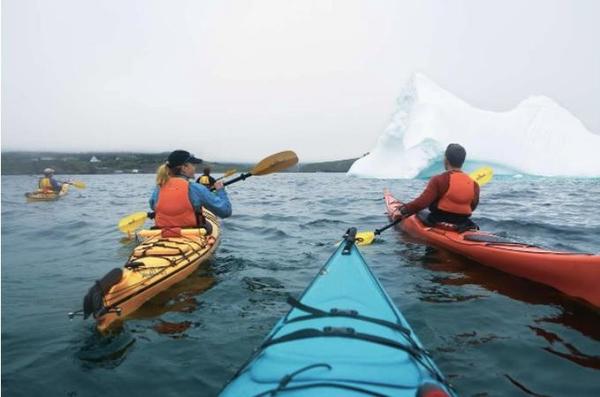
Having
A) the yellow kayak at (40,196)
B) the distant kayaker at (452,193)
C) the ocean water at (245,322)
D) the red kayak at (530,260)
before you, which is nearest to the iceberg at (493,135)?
the yellow kayak at (40,196)

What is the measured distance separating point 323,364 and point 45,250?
776 centimetres

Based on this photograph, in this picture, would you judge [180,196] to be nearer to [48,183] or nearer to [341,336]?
[341,336]

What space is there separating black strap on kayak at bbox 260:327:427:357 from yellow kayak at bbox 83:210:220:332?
73.0 inches

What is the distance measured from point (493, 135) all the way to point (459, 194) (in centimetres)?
2786

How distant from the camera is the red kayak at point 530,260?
4055mm

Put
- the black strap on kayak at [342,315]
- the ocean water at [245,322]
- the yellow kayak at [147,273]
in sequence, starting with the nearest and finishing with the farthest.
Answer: the black strap on kayak at [342,315], the ocean water at [245,322], the yellow kayak at [147,273]

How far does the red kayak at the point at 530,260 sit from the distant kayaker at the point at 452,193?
308 millimetres

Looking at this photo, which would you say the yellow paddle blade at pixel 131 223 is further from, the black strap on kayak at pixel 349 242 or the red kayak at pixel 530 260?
the red kayak at pixel 530 260

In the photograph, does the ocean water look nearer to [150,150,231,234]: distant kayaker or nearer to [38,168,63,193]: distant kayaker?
[150,150,231,234]: distant kayaker

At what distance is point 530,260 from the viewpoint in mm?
4844

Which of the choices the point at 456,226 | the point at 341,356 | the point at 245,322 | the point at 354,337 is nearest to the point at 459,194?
the point at 456,226

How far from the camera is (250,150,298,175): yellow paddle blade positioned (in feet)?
25.9

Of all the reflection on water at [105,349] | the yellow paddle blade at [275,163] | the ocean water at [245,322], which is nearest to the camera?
the ocean water at [245,322]

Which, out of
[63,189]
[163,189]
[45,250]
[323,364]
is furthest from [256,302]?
[63,189]
